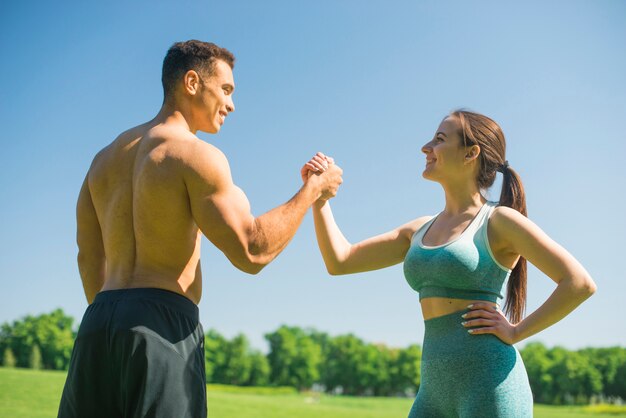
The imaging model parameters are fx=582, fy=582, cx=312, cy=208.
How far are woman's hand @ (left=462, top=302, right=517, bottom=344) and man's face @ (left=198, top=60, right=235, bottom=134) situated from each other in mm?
1852

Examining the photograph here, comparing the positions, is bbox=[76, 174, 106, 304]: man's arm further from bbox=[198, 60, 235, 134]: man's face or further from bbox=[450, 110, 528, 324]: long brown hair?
bbox=[450, 110, 528, 324]: long brown hair

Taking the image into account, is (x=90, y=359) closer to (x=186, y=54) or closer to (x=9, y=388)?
(x=186, y=54)

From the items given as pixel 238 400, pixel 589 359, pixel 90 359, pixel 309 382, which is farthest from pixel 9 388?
pixel 589 359

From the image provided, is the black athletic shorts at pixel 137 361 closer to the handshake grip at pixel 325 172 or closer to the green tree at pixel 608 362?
the handshake grip at pixel 325 172

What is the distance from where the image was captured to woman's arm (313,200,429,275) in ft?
13.6

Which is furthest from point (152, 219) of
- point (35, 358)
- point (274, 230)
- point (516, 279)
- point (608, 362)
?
point (608, 362)

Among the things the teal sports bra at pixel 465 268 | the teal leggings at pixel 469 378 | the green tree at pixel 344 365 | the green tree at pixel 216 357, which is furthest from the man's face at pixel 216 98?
the green tree at pixel 344 365

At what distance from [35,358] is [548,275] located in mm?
76257

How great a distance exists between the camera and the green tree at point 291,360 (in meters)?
88.3

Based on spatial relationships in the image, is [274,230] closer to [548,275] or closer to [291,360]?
[548,275]

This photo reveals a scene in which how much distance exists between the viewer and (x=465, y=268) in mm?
3389

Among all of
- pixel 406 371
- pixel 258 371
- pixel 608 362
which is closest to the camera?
pixel 608 362

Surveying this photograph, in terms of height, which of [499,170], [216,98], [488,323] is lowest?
[488,323]

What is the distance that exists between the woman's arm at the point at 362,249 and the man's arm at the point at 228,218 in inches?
46.8
